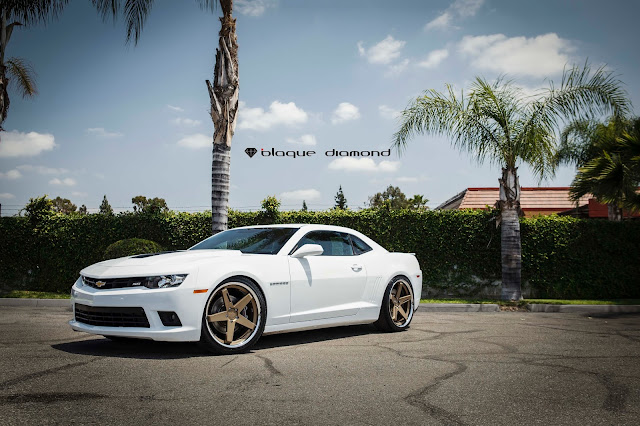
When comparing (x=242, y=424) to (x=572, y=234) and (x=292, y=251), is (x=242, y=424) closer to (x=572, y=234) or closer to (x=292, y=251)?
(x=292, y=251)

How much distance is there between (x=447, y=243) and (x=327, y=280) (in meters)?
9.14

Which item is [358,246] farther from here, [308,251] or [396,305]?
[308,251]

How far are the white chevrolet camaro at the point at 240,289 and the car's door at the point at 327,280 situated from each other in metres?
0.01

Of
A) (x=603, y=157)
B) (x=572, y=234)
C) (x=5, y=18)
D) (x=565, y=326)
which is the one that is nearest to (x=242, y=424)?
(x=565, y=326)

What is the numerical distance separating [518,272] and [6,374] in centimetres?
1227

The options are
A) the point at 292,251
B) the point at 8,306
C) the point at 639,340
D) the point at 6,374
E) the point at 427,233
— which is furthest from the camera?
the point at 427,233

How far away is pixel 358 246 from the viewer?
26.2 ft

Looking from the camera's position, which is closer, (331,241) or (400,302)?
(331,241)

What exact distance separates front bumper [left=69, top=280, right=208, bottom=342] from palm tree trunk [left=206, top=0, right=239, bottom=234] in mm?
7377

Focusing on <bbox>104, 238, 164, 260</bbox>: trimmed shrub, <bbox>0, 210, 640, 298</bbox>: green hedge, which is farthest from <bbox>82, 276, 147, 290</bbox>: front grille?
<bbox>0, 210, 640, 298</bbox>: green hedge

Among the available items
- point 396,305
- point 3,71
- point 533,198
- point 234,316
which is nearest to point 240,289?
point 234,316

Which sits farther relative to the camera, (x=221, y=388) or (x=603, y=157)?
(x=603, y=157)

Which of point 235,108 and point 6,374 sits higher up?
point 235,108

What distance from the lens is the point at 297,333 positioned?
7812mm
